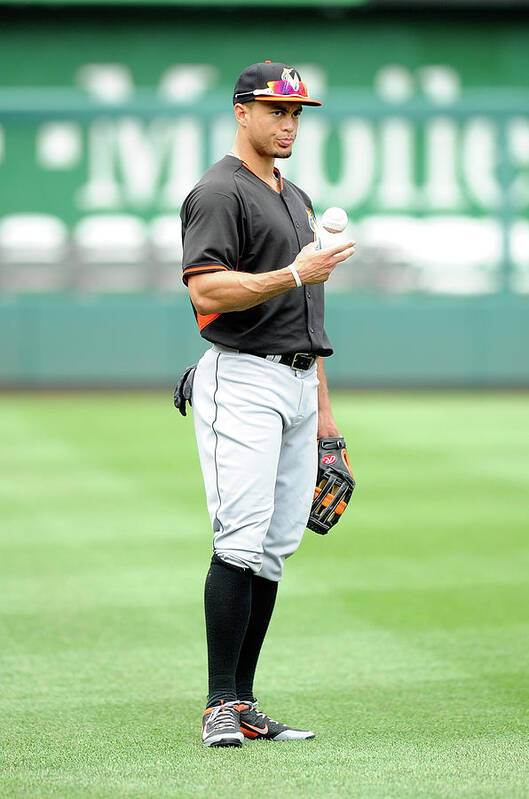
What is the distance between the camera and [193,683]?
5094 millimetres

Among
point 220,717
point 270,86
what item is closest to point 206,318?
point 270,86

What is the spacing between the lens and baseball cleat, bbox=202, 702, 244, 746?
4188 mm

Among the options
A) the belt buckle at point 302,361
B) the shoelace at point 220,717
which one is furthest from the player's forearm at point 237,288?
the shoelace at point 220,717

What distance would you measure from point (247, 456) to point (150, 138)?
17216 mm

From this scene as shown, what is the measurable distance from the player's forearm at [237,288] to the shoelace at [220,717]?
3.99 ft

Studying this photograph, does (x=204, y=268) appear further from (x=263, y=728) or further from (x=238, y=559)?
(x=263, y=728)

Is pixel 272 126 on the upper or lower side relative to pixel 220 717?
upper

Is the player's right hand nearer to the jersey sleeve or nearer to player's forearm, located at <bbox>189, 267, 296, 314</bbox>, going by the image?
player's forearm, located at <bbox>189, 267, 296, 314</bbox>

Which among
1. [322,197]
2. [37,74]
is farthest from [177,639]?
[37,74]

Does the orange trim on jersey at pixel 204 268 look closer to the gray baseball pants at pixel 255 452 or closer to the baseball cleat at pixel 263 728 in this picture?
the gray baseball pants at pixel 255 452

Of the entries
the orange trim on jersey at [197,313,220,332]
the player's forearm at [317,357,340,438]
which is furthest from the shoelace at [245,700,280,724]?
the orange trim on jersey at [197,313,220,332]

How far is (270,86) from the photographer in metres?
4.27

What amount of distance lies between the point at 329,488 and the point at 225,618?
0.68 m

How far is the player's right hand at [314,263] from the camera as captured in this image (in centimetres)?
412
